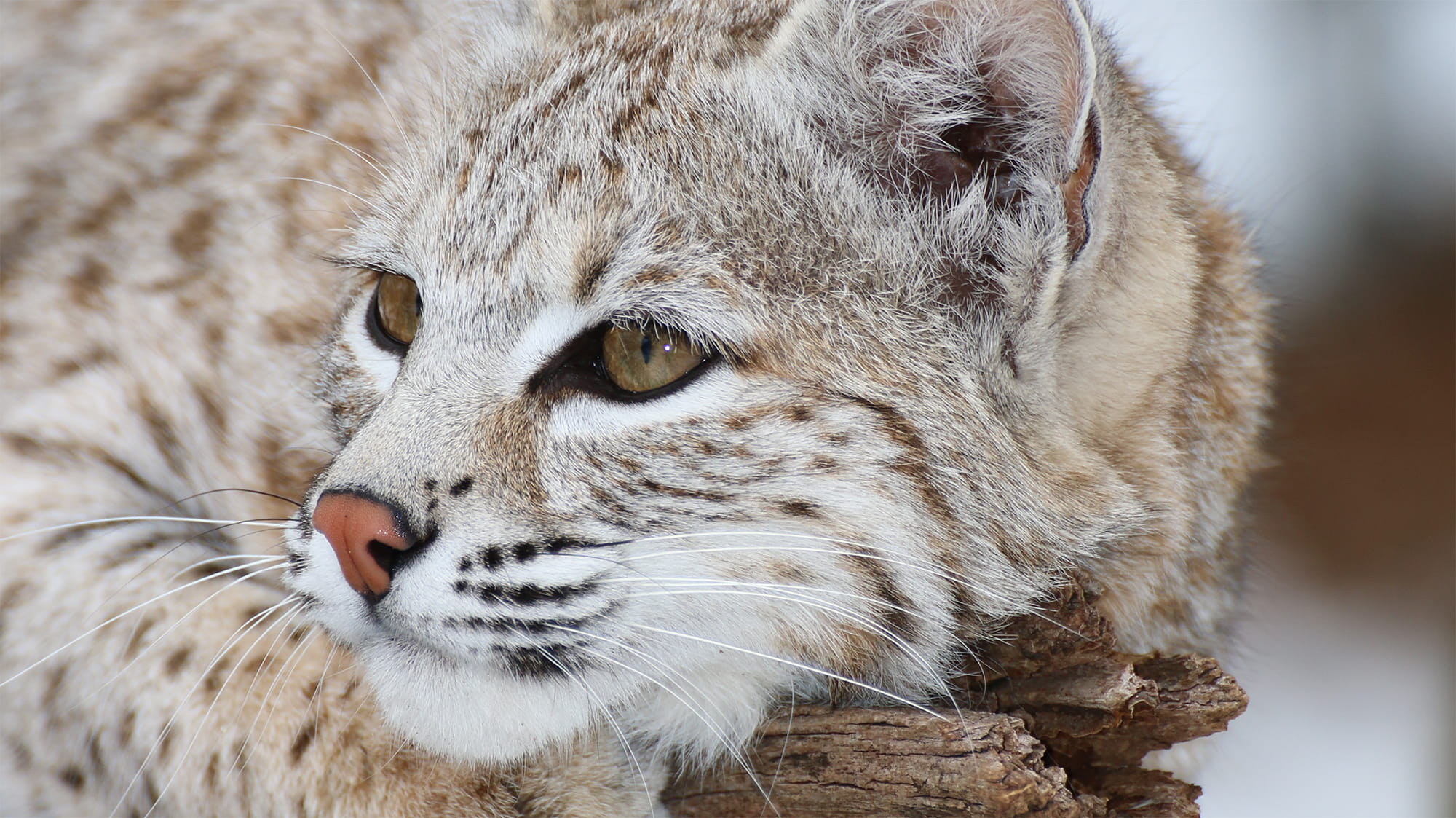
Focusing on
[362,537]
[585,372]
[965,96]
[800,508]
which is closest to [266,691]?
[362,537]

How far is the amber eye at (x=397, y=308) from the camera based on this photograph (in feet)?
8.73

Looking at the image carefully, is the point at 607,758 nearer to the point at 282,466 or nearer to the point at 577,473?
the point at 577,473

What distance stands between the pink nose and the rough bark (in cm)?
78

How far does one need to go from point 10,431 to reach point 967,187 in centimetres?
244

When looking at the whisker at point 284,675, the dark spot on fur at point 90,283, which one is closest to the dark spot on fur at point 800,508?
the whisker at point 284,675

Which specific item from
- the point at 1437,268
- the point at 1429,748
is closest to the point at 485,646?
the point at 1429,748

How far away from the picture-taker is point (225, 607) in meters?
2.79

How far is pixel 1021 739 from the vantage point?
2.03 meters

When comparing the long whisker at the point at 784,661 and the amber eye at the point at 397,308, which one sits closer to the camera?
the long whisker at the point at 784,661

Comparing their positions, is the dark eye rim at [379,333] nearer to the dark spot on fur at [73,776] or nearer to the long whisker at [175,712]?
the long whisker at [175,712]

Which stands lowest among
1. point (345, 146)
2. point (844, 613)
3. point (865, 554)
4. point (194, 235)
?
point (844, 613)

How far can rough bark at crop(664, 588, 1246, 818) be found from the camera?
2.03 meters

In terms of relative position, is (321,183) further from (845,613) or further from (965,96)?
(845,613)

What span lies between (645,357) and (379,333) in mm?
772
